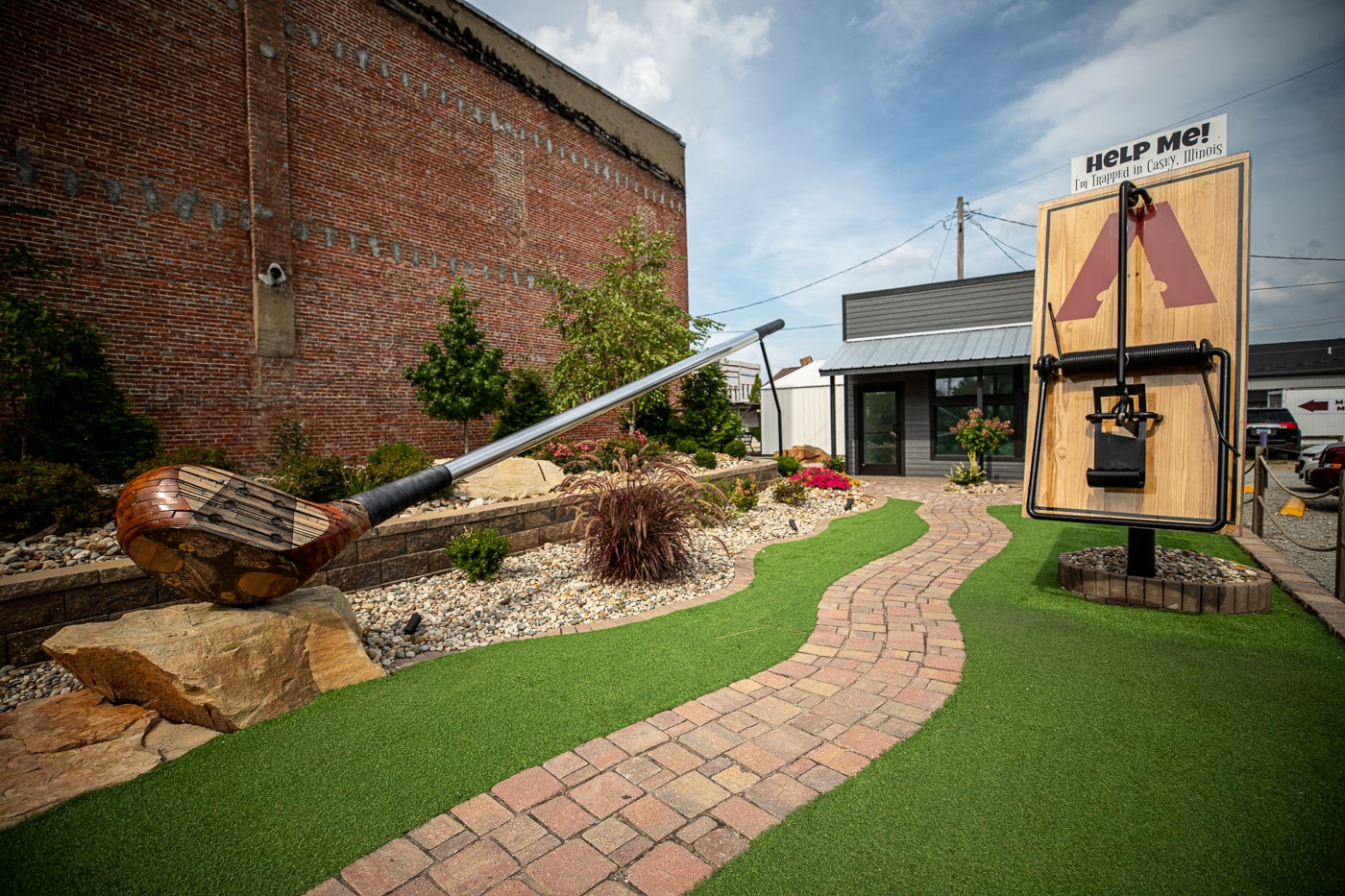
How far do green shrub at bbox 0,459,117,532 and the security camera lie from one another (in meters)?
4.59

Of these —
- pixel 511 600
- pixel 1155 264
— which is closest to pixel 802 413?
pixel 1155 264

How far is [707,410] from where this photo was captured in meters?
13.1

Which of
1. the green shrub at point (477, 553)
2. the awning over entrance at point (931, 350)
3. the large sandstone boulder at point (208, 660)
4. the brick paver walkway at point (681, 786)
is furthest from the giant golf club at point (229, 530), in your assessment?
the awning over entrance at point (931, 350)

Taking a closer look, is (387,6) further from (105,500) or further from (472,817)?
(472,817)

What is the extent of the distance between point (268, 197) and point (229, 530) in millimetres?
8590

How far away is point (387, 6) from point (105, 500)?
10037 mm

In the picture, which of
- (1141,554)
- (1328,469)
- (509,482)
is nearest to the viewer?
(1141,554)

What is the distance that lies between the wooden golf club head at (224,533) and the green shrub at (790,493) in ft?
23.6

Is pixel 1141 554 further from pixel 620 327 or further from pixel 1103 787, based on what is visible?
pixel 620 327

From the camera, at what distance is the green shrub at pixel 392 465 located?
650cm

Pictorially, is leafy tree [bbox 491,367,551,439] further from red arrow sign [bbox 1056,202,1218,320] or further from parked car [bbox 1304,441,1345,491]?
parked car [bbox 1304,441,1345,491]

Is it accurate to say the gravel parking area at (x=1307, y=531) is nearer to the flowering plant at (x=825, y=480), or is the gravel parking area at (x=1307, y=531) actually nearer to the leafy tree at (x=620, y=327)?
the flowering plant at (x=825, y=480)

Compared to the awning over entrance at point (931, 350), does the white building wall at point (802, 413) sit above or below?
below

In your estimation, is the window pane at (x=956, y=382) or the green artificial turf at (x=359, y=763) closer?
the green artificial turf at (x=359, y=763)
